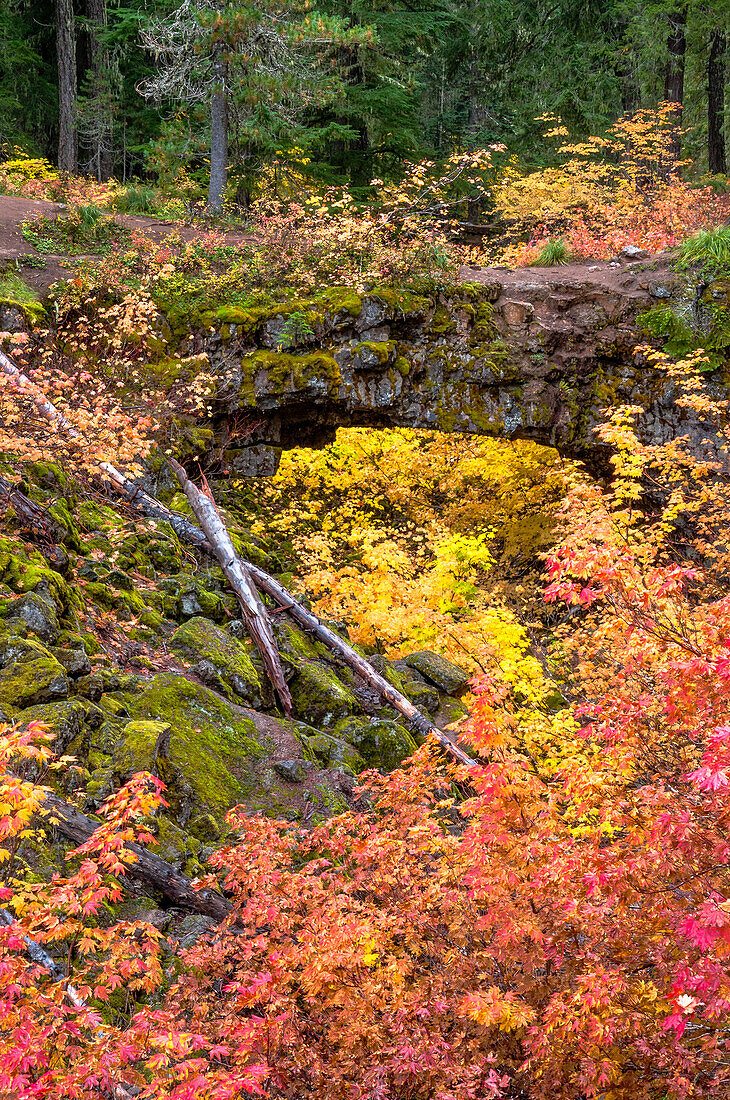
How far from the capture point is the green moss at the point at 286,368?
11.4 metres

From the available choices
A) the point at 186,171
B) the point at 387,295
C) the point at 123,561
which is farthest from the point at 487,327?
the point at 186,171

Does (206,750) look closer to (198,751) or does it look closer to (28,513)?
(198,751)

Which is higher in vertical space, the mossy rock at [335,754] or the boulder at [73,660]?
the boulder at [73,660]

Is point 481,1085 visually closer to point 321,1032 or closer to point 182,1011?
point 321,1032

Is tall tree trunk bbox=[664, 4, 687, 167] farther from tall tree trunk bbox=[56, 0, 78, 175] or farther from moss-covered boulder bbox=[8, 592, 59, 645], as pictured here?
moss-covered boulder bbox=[8, 592, 59, 645]

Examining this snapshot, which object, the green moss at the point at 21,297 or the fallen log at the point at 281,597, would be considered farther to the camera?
the green moss at the point at 21,297

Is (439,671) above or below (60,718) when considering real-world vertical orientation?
below

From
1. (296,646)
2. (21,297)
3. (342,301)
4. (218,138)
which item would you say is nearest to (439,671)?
(296,646)

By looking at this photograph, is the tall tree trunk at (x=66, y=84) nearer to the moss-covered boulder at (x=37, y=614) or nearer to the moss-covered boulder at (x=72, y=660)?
the moss-covered boulder at (x=37, y=614)

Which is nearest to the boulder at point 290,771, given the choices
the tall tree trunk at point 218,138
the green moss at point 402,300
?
the green moss at point 402,300

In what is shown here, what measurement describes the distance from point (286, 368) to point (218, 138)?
20.7 feet

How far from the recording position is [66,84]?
18.4 m

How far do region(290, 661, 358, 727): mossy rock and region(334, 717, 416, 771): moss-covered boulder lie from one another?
0.71ft

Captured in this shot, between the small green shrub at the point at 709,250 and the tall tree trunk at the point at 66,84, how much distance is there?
15.2m
